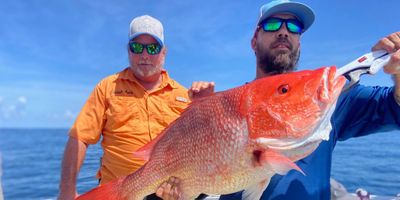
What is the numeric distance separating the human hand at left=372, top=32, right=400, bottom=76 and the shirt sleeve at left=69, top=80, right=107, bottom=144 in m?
2.30

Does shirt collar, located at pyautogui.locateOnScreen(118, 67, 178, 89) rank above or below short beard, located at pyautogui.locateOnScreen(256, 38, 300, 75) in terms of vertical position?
Result: above

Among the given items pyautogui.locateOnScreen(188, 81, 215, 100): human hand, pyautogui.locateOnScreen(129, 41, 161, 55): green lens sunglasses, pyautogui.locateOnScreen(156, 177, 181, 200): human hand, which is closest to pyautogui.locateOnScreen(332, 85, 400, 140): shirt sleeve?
pyautogui.locateOnScreen(188, 81, 215, 100): human hand

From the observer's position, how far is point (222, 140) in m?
1.45

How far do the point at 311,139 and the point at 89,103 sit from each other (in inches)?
89.6

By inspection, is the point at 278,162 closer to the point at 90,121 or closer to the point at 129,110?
the point at 129,110

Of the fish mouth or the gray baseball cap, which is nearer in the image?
the fish mouth

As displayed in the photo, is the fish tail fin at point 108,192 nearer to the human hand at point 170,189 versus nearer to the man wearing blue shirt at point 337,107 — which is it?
the human hand at point 170,189

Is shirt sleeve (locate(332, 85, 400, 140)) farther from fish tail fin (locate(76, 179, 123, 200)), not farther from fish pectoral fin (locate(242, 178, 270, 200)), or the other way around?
fish tail fin (locate(76, 179, 123, 200))

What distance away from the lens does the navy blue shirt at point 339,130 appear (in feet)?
6.12

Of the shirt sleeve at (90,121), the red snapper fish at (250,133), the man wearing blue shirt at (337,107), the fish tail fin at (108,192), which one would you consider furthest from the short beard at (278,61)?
the shirt sleeve at (90,121)

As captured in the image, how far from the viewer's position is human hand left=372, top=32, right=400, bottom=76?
1559 mm

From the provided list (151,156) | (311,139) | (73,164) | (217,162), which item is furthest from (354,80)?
(73,164)

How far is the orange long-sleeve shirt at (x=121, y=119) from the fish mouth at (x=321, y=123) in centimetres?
184

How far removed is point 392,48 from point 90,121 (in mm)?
A: 2405
